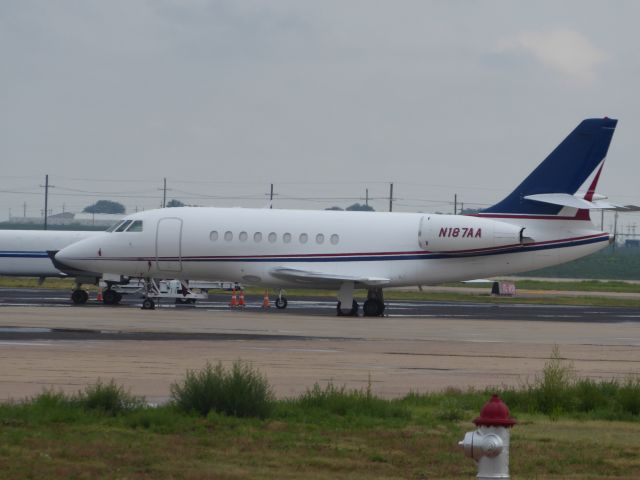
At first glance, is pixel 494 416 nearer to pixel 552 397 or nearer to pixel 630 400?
pixel 552 397

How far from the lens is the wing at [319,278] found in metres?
42.7

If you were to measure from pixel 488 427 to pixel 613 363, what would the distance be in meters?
16.7

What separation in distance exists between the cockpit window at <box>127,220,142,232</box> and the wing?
16.7 feet

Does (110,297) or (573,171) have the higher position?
(573,171)

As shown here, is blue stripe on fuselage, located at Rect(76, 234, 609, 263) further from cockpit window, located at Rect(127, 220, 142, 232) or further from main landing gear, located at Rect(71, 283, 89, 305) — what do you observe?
main landing gear, located at Rect(71, 283, 89, 305)

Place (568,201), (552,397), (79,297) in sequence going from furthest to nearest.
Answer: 1. (79,297)
2. (568,201)
3. (552,397)

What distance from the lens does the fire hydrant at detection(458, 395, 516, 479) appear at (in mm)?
8820

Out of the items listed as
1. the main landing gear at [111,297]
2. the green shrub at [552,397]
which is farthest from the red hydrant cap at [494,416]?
the main landing gear at [111,297]

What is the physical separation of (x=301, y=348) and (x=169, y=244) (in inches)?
709

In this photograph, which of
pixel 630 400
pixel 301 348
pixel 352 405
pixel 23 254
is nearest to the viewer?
pixel 352 405

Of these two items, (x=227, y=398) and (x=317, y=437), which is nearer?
(x=317, y=437)

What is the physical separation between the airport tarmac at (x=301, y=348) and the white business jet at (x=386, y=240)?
160cm

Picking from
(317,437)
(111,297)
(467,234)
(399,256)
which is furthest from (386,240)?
(317,437)

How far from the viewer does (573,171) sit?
42.4m
